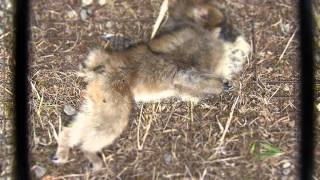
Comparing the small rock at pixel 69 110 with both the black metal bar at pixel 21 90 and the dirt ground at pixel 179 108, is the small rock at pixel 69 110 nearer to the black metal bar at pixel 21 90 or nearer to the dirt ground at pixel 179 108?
the dirt ground at pixel 179 108

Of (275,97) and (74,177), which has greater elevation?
(275,97)

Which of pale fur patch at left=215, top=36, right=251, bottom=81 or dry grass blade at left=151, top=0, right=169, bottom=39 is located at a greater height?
dry grass blade at left=151, top=0, right=169, bottom=39

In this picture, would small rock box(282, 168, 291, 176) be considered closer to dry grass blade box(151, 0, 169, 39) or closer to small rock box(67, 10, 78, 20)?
dry grass blade box(151, 0, 169, 39)

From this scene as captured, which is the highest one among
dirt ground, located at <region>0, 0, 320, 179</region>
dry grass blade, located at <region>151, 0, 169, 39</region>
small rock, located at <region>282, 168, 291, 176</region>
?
dry grass blade, located at <region>151, 0, 169, 39</region>

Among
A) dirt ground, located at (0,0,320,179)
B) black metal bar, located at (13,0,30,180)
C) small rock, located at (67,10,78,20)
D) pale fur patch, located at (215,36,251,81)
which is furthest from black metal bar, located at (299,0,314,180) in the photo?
black metal bar, located at (13,0,30,180)

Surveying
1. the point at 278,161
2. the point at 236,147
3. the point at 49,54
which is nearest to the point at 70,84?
the point at 49,54

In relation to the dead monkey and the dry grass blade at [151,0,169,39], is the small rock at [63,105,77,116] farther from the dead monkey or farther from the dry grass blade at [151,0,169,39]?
the dry grass blade at [151,0,169,39]

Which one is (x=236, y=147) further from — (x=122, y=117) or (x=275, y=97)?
(x=122, y=117)

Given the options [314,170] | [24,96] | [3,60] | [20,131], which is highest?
[3,60]
